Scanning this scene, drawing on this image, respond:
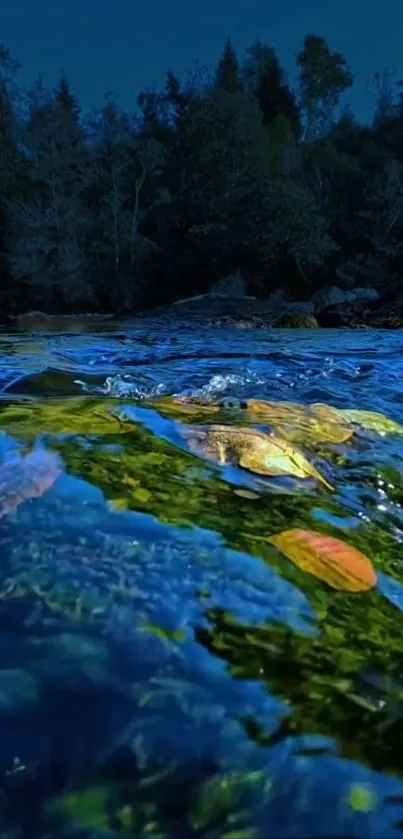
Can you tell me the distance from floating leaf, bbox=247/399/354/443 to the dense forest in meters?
28.5

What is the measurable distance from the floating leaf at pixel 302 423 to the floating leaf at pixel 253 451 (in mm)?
171

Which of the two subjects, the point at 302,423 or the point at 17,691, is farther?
the point at 302,423

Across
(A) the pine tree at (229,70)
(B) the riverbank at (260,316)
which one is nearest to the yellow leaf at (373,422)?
(B) the riverbank at (260,316)

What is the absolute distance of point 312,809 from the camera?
74 cm

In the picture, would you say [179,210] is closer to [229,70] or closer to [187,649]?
[229,70]

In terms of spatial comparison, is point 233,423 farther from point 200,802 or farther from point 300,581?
point 200,802

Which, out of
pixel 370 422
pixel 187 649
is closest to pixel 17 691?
pixel 187 649

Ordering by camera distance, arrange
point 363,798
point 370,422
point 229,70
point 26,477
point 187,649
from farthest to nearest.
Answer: point 229,70 → point 370,422 → point 26,477 → point 187,649 → point 363,798

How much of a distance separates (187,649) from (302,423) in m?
1.51

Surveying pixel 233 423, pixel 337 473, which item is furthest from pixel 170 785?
pixel 233 423

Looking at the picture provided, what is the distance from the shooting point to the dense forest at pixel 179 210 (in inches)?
1253

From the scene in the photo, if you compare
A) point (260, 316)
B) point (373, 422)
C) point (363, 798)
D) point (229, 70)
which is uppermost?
point (229, 70)

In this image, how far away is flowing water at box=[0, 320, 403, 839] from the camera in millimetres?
749

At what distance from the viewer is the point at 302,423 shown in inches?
95.5
